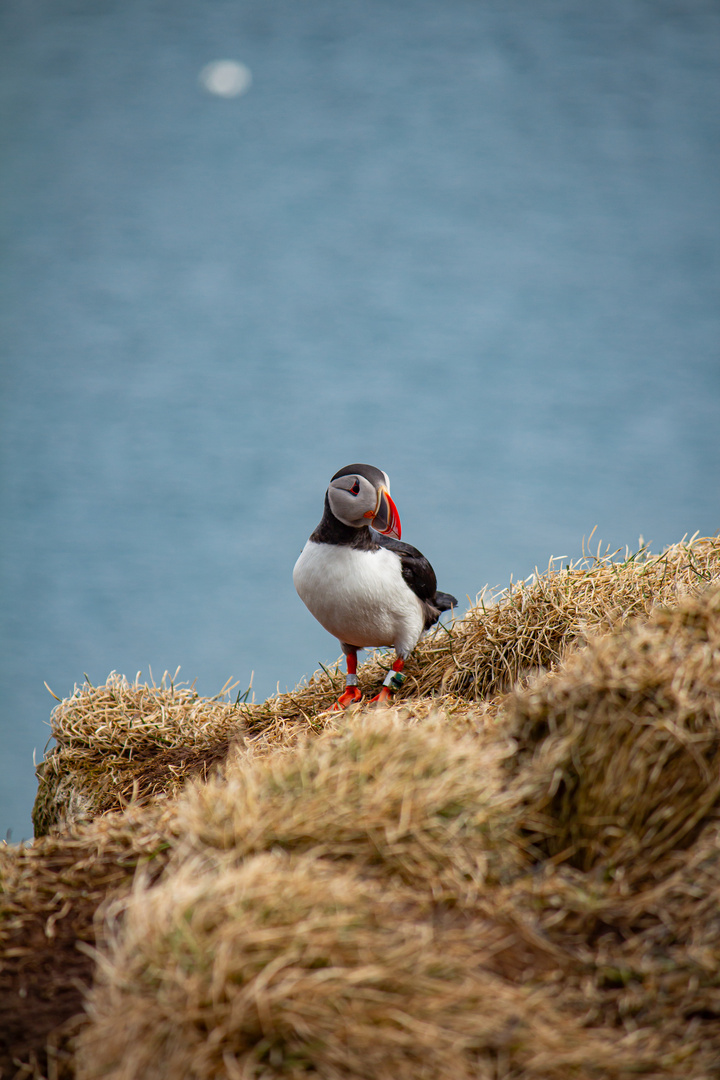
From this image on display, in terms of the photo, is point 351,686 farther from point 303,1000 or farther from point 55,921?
point 303,1000

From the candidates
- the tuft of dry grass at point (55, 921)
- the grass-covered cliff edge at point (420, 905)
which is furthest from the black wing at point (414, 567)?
the tuft of dry grass at point (55, 921)

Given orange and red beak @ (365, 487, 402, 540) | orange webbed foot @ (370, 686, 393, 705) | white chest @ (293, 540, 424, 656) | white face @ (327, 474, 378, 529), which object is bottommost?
orange webbed foot @ (370, 686, 393, 705)

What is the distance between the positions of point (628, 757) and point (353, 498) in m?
2.54

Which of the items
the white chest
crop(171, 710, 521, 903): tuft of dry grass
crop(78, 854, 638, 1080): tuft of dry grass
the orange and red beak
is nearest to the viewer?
crop(78, 854, 638, 1080): tuft of dry grass

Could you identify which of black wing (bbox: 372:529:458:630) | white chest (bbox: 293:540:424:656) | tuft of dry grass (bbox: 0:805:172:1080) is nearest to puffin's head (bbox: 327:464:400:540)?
white chest (bbox: 293:540:424:656)

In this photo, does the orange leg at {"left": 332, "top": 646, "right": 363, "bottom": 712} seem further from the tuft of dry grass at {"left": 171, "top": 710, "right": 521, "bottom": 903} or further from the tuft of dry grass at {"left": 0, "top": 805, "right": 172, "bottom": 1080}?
the tuft of dry grass at {"left": 171, "top": 710, "right": 521, "bottom": 903}

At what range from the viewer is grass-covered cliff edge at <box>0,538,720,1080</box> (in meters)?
1.67

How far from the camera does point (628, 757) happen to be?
235cm

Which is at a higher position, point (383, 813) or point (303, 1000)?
point (383, 813)

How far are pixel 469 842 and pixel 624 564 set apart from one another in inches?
149

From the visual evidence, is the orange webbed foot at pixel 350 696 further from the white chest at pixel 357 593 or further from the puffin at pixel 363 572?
the white chest at pixel 357 593

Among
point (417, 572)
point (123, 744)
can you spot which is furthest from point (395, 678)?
point (123, 744)

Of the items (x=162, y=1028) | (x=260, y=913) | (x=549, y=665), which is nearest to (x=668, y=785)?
(x=260, y=913)

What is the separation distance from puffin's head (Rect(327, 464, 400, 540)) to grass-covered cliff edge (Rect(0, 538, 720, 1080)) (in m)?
1.61
